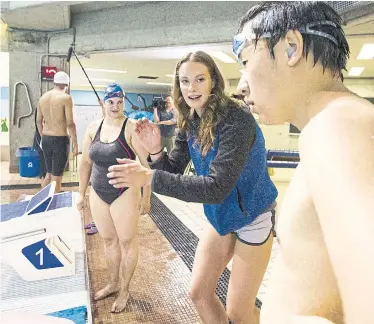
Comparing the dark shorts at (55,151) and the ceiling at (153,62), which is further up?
the ceiling at (153,62)

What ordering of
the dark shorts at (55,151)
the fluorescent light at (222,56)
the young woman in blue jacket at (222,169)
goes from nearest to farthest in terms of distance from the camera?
the young woman in blue jacket at (222,169)
the dark shorts at (55,151)
the fluorescent light at (222,56)

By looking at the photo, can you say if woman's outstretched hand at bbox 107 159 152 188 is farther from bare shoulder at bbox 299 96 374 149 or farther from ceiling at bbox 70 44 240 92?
ceiling at bbox 70 44 240 92

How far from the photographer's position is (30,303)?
1.90 metres

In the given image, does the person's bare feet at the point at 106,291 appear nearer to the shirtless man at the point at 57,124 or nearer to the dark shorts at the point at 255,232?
the dark shorts at the point at 255,232

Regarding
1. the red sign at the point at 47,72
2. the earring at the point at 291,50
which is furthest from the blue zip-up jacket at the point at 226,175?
the red sign at the point at 47,72

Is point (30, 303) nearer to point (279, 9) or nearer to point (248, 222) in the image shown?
point (248, 222)

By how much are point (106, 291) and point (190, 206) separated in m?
2.72

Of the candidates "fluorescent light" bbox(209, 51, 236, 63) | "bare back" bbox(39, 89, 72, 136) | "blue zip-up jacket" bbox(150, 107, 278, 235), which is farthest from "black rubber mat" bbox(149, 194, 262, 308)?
"fluorescent light" bbox(209, 51, 236, 63)

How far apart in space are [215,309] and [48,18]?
6.13m

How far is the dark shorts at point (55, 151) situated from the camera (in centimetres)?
482

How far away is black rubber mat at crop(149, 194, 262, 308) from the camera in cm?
289

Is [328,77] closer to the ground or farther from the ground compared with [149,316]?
farther from the ground

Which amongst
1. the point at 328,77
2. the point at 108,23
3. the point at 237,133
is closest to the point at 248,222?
the point at 237,133

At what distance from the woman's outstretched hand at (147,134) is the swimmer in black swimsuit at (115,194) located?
75cm
